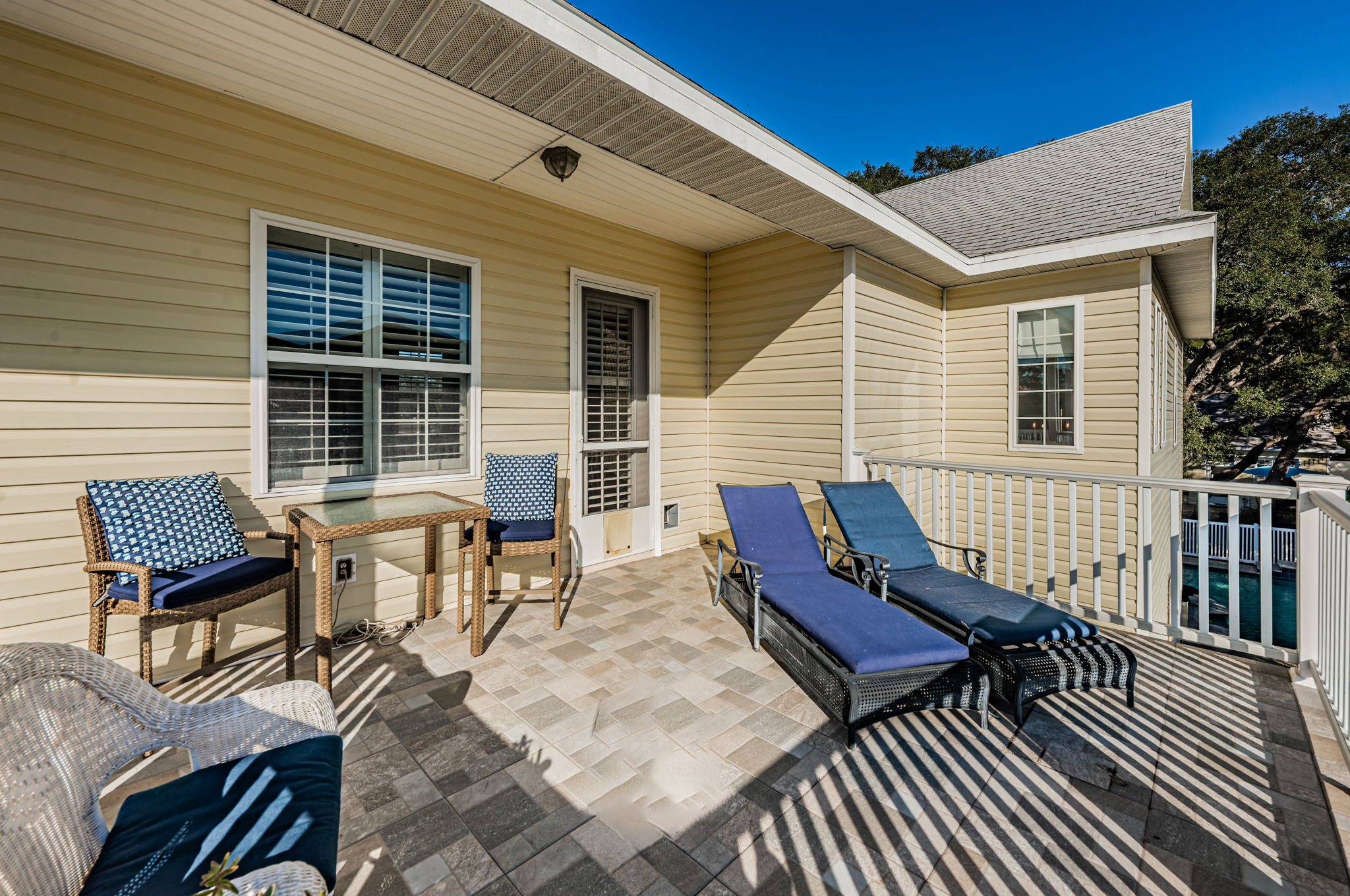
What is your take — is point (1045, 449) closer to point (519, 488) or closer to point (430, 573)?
point (519, 488)

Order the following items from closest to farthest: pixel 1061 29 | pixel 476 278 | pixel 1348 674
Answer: pixel 1348 674 < pixel 476 278 < pixel 1061 29

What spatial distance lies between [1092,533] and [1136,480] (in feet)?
6.13

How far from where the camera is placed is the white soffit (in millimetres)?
2512

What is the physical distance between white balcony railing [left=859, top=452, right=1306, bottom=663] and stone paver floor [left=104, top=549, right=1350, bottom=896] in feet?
1.57

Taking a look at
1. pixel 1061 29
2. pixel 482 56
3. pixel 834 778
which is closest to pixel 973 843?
pixel 834 778

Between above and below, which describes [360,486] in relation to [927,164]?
below

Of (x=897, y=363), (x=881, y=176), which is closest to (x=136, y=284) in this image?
(x=897, y=363)

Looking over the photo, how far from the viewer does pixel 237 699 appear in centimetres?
167

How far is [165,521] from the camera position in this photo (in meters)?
2.78

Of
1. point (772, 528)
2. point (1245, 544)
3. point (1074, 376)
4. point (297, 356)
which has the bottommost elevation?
point (1245, 544)

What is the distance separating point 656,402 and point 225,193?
3546mm

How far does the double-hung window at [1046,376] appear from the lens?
5426 millimetres

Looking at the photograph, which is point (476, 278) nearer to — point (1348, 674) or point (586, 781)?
point (586, 781)

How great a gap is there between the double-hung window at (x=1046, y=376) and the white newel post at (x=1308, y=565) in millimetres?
2883
